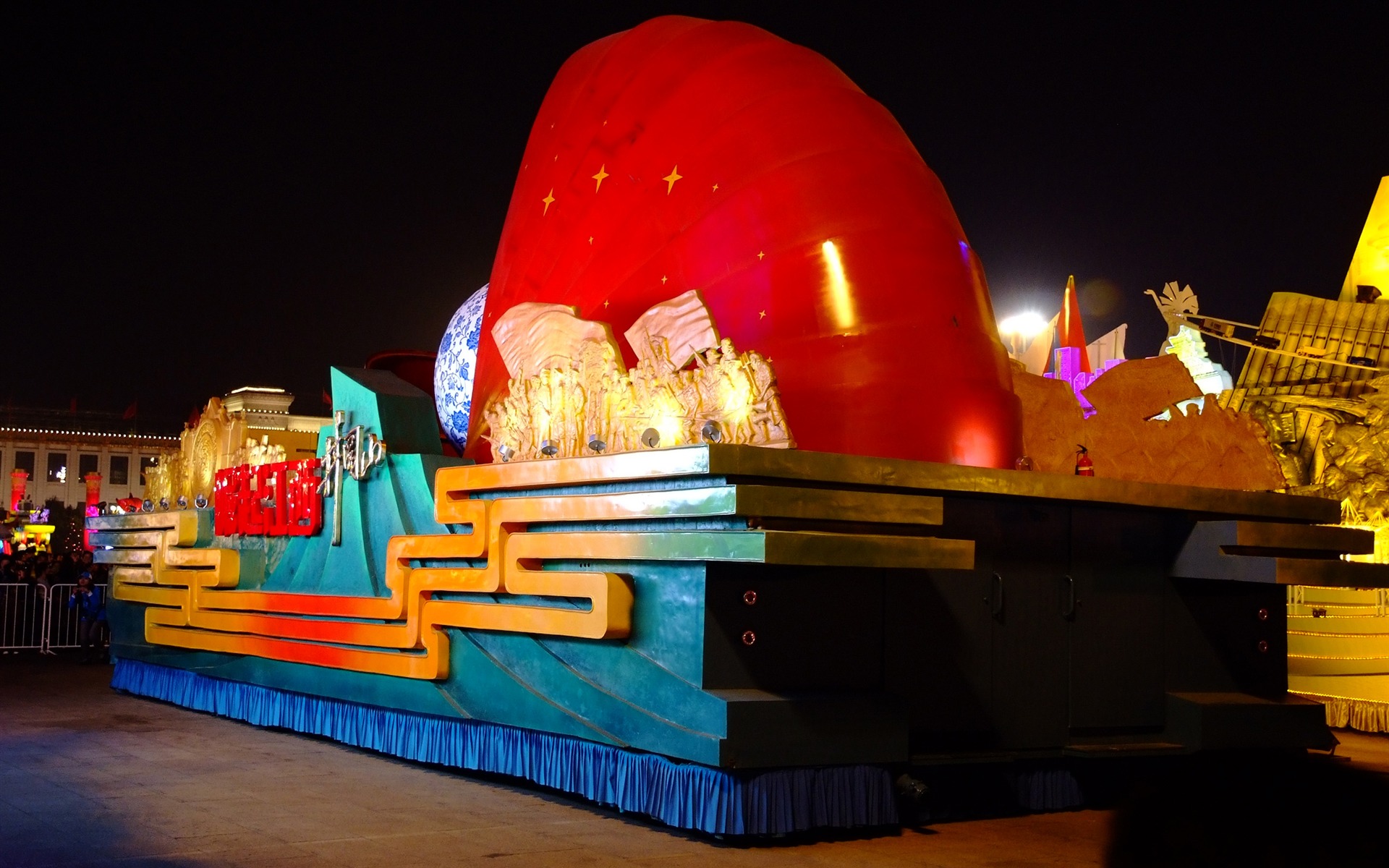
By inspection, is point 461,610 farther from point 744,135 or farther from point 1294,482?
point 1294,482

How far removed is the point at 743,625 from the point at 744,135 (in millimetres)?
4304

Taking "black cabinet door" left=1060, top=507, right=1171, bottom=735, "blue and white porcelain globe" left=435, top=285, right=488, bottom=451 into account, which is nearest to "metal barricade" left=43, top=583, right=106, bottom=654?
"blue and white porcelain globe" left=435, top=285, right=488, bottom=451

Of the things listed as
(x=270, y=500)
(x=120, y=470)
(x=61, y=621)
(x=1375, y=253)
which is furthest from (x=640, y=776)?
(x=120, y=470)

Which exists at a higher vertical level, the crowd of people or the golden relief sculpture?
the golden relief sculpture

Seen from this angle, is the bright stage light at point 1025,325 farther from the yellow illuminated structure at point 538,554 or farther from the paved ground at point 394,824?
the yellow illuminated structure at point 538,554

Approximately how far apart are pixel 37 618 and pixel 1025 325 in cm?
1845

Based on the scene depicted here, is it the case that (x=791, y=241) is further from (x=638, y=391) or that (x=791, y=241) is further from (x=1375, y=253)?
(x=1375, y=253)

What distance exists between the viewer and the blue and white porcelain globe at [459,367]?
511 inches

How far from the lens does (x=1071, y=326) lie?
2541cm

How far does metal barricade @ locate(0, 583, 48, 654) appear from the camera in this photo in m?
20.0

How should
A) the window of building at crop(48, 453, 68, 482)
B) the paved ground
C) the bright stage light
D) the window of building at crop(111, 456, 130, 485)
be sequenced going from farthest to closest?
the window of building at crop(111, 456, 130, 485) → the window of building at crop(48, 453, 68, 482) → the bright stage light → the paved ground

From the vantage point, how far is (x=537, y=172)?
41.3 ft

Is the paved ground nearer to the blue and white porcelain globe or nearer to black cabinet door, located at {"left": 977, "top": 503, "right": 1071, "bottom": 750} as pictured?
black cabinet door, located at {"left": 977, "top": 503, "right": 1071, "bottom": 750}

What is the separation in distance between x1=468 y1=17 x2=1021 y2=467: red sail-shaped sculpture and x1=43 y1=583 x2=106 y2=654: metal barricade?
12.3 metres
